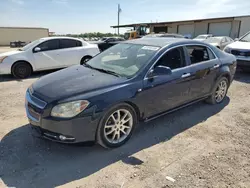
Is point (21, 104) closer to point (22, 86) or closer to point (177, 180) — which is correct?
point (22, 86)

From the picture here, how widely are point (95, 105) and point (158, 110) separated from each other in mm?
1264

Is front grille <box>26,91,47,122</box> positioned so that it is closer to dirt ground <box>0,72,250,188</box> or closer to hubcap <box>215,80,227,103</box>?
dirt ground <box>0,72,250,188</box>

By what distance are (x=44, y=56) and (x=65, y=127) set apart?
5693 millimetres

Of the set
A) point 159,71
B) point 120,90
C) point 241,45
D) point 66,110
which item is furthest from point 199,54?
point 241,45

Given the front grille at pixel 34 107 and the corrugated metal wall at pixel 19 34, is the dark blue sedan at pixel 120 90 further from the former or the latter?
the corrugated metal wall at pixel 19 34

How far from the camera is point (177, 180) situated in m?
2.52

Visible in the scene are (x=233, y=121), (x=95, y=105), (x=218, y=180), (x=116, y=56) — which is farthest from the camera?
(x=233, y=121)

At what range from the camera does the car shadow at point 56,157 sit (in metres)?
2.52

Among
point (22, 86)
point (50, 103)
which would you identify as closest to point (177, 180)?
point (50, 103)

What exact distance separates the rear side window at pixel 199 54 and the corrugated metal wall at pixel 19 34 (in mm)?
37690

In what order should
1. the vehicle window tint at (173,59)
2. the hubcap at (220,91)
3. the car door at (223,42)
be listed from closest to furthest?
the vehicle window tint at (173,59) < the hubcap at (220,91) < the car door at (223,42)

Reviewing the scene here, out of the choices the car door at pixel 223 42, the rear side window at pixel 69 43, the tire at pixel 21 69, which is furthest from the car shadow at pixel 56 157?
the car door at pixel 223 42

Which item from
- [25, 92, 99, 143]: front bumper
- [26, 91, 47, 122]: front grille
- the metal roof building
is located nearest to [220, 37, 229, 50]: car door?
the metal roof building

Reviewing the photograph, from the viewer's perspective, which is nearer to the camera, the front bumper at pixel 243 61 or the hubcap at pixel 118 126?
the hubcap at pixel 118 126
